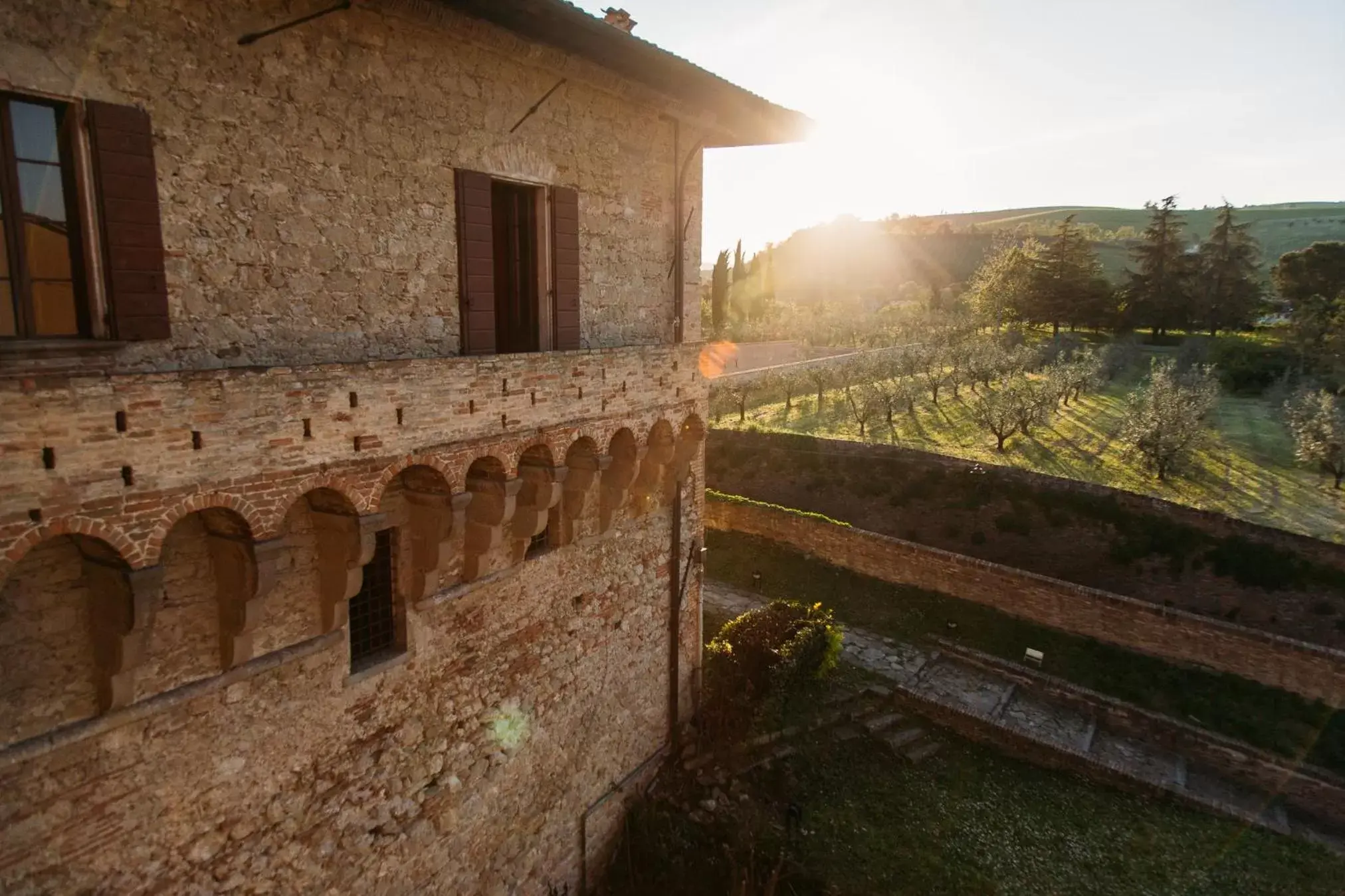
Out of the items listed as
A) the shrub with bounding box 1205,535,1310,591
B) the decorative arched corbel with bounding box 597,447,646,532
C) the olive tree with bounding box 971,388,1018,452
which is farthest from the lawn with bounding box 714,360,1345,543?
the decorative arched corbel with bounding box 597,447,646,532

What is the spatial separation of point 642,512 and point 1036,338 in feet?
132

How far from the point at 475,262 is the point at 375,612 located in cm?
346

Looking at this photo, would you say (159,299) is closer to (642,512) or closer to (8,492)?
(8,492)

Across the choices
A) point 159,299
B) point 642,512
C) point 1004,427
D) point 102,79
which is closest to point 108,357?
point 159,299

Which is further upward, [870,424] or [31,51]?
[31,51]

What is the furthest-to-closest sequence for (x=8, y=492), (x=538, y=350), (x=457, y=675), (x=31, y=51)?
1. (x=538, y=350)
2. (x=457, y=675)
3. (x=31, y=51)
4. (x=8, y=492)

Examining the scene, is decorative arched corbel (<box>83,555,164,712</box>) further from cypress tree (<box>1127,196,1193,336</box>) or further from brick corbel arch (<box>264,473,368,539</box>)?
cypress tree (<box>1127,196,1193,336</box>)

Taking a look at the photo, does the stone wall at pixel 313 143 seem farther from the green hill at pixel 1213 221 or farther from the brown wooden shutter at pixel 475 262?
the green hill at pixel 1213 221

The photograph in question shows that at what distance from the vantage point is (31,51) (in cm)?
434

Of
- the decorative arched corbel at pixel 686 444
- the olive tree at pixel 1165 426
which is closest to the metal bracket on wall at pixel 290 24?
the decorative arched corbel at pixel 686 444

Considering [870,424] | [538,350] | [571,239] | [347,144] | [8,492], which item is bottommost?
[870,424]

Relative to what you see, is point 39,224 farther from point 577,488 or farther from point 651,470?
point 651,470

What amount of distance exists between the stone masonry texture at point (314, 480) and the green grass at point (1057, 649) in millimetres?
10351

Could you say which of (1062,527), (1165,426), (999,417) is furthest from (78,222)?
(1165,426)
